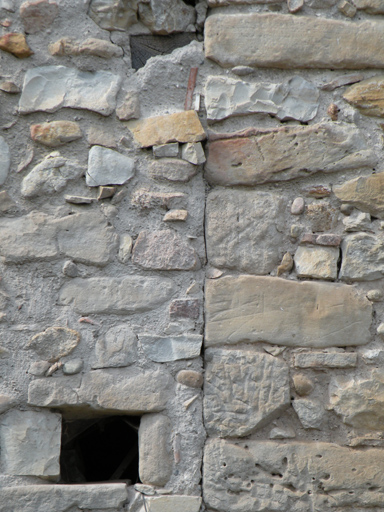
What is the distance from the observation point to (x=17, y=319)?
1.72 m

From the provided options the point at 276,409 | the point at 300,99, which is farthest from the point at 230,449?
the point at 300,99

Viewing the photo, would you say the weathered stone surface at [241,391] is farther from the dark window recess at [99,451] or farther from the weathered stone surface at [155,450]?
the dark window recess at [99,451]

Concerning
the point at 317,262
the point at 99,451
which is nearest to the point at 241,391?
the point at 317,262

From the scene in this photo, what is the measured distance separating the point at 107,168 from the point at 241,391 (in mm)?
877

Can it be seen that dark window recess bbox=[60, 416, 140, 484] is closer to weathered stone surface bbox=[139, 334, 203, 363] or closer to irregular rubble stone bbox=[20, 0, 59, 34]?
weathered stone surface bbox=[139, 334, 203, 363]

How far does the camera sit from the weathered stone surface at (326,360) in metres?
1.73

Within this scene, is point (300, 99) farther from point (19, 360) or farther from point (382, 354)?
point (19, 360)

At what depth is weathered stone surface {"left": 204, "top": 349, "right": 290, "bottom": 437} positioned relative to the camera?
66.9 inches

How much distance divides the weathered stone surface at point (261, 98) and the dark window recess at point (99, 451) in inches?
47.3

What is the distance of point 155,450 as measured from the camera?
5.52ft

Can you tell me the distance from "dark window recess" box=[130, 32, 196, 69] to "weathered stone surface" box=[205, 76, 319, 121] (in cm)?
21

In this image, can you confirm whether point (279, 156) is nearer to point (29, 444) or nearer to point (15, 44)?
point (15, 44)

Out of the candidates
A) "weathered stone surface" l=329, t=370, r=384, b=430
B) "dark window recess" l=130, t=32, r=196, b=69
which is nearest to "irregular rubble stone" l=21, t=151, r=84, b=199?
"dark window recess" l=130, t=32, r=196, b=69

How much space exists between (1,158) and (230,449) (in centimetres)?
124
